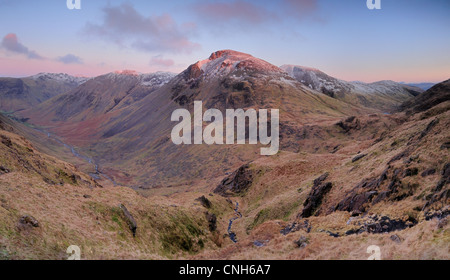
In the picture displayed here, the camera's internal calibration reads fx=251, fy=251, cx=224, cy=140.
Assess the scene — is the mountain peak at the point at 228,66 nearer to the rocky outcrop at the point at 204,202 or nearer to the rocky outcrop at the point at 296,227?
the rocky outcrop at the point at 204,202

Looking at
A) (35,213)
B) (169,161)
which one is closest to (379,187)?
(35,213)

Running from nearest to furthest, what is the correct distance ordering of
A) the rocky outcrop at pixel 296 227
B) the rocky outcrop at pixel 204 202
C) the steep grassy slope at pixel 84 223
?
the steep grassy slope at pixel 84 223 → the rocky outcrop at pixel 296 227 → the rocky outcrop at pixel 204 202

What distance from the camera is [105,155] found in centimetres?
14250

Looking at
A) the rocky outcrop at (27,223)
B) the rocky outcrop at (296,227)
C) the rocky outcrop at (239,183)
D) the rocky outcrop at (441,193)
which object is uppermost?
the rocky outcrop at (441,193)

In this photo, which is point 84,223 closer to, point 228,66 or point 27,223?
point 27,223

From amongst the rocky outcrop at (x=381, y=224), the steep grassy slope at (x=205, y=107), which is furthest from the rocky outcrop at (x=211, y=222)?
the steep grassy slope at (x=205, y=107)

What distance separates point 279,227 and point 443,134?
1617 cm

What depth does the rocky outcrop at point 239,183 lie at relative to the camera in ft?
179

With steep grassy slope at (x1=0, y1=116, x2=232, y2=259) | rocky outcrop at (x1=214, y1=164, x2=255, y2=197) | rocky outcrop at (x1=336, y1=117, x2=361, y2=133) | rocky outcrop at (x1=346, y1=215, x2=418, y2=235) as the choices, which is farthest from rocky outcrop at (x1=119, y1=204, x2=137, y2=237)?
rocky outcrop at (x1=336, y1=117, x2=361, y2=133)

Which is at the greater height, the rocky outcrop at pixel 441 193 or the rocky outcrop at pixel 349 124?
the rocky outcrop at pixel 349 124

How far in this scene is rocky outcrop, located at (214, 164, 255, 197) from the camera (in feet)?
179

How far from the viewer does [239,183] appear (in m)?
56.6

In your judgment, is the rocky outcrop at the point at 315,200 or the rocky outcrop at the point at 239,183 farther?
the rocky outcrop at the point at 239,183

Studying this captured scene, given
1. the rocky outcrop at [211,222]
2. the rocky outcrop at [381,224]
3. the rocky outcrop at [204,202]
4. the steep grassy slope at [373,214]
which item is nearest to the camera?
the steep grassy slope at [373,214]
